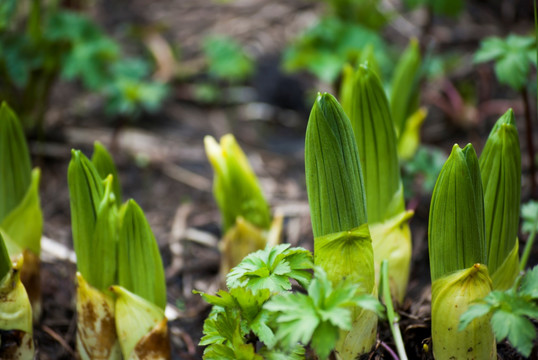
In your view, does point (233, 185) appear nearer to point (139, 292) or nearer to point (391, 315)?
point (139, 292)

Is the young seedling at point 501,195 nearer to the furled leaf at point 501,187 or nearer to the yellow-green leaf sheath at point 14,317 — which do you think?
the furled leaf at point 501,187

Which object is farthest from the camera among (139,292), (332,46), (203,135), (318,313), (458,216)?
(203,135)

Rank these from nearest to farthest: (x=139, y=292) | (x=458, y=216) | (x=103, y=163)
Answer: (x=458, y=216), (x=139, y=292), (x=103, y=163)

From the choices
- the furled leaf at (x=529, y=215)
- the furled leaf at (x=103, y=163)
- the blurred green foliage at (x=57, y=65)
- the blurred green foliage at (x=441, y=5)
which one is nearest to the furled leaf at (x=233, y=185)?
the furled leaf at (x=103, y=163)

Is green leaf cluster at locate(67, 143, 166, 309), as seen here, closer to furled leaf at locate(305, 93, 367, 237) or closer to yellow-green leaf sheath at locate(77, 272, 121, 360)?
yellow-green leaf sheath at locate(77, 272, 121, 360)

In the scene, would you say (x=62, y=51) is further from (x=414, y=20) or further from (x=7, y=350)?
(x=414, y=20)

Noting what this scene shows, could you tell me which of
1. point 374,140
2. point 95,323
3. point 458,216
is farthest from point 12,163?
point 458,216

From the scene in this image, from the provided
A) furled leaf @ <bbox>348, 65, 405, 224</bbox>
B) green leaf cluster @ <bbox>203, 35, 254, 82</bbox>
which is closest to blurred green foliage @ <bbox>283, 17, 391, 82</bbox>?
green leaf cluster @ <bbox>203, 35, 254, 82</bbox>
